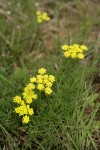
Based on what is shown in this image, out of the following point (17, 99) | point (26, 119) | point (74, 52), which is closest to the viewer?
point (26, 119)

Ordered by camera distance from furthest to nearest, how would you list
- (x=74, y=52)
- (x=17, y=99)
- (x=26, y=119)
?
1. (x=74, y=52)
2. (x=17, y=99)
3. (x=26, y=119)

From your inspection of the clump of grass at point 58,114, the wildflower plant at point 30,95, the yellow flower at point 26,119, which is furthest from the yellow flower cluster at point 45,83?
the yellow flower at point 26,119

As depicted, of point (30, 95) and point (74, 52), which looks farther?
point (74, 52)

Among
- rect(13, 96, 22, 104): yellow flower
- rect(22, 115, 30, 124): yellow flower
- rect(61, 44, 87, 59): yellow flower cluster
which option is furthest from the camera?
rect(61, 44, 87, 59): yellow flower cluster

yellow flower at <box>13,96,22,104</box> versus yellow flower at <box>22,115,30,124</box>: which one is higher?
yellow flower at <box>13,96,22,104</box>

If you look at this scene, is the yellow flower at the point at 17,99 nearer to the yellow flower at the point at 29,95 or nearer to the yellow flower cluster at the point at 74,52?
the yellow flower at the point at 29,95

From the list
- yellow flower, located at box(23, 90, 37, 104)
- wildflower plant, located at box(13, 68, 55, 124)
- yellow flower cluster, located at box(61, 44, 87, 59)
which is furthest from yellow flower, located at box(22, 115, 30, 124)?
yellow flower cluster, located at box(61, 44, 87, 59)

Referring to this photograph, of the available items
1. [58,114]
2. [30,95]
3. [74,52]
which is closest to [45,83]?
[30,95]

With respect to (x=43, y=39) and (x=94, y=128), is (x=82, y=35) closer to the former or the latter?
(x=43, y=39)

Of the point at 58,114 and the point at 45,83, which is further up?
the point at 45,83

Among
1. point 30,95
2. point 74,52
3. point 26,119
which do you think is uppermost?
point 74,52

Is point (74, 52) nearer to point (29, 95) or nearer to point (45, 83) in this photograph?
point (45, 83)

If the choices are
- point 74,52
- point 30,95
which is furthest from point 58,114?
point 74,52

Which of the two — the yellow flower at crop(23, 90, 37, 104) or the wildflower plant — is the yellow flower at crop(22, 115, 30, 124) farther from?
the yellow flower at crop(23, 90, 37, 104)
